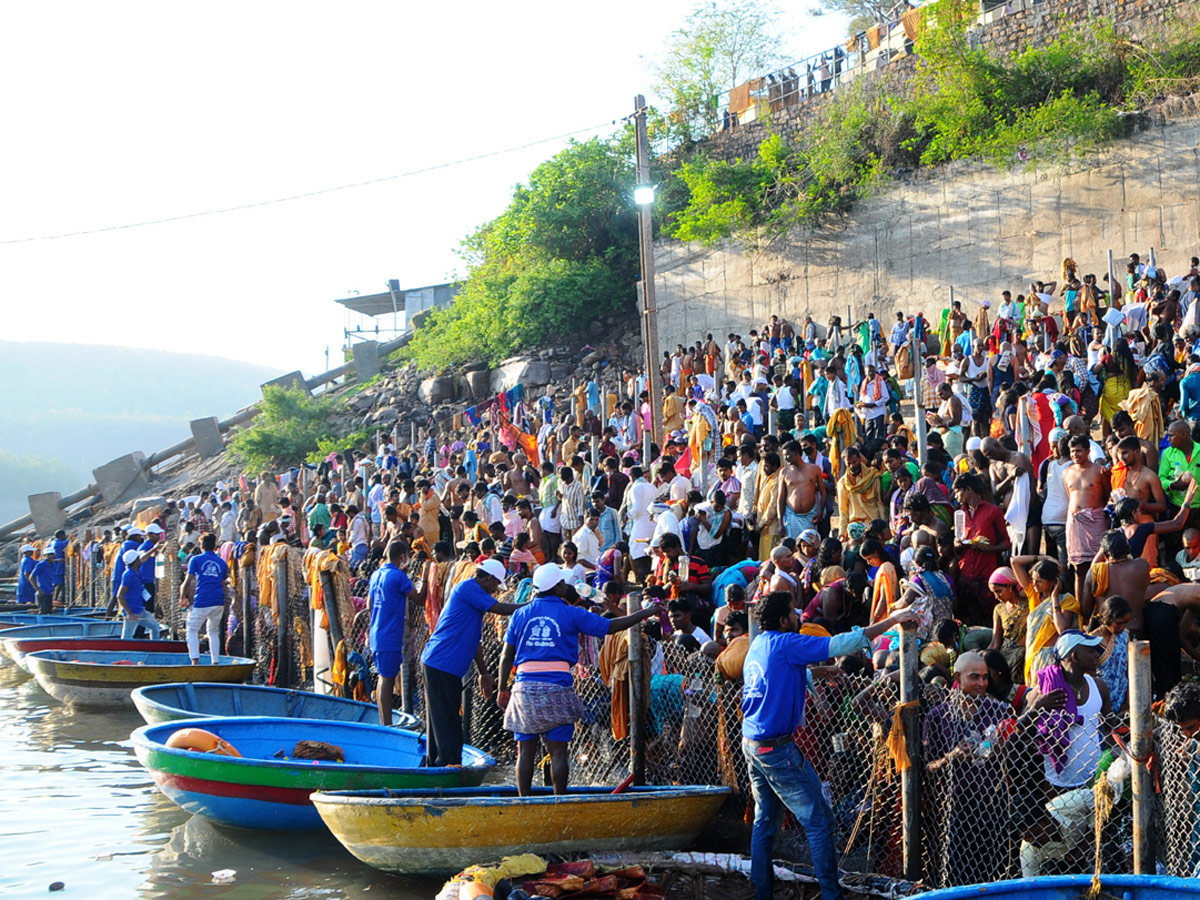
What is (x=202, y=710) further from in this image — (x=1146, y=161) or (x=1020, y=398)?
(x=1146, y=161)

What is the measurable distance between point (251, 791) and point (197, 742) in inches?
37.6

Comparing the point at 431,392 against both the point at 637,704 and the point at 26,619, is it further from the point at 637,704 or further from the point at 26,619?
the point at 637,704

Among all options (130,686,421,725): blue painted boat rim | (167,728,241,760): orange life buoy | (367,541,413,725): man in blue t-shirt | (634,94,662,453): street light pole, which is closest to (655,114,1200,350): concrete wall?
(634,94,662,453): street light pole

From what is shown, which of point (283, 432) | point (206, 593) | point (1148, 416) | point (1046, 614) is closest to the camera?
point (1046, 614)

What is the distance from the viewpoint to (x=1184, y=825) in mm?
5605

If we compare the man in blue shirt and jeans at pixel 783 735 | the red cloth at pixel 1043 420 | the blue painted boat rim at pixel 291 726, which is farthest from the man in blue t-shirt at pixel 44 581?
the man in blue shirt and jeans at pixel 783 735

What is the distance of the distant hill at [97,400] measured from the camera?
114 meters

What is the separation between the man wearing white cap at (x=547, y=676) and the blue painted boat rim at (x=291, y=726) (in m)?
1.30

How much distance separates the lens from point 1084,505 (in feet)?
30.8

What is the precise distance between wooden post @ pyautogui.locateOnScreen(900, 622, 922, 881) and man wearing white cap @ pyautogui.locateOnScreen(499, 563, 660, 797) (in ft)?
7.00

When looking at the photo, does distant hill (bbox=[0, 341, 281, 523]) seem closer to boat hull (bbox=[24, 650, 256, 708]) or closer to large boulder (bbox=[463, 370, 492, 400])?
large boulder (bbox=[463, 370, 492, 400])

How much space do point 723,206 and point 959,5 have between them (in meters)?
7.29

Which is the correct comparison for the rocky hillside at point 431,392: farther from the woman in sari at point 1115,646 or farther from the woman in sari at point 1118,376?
the woman in sari at point 1115,646

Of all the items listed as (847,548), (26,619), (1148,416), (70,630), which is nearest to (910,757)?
(847,548)
